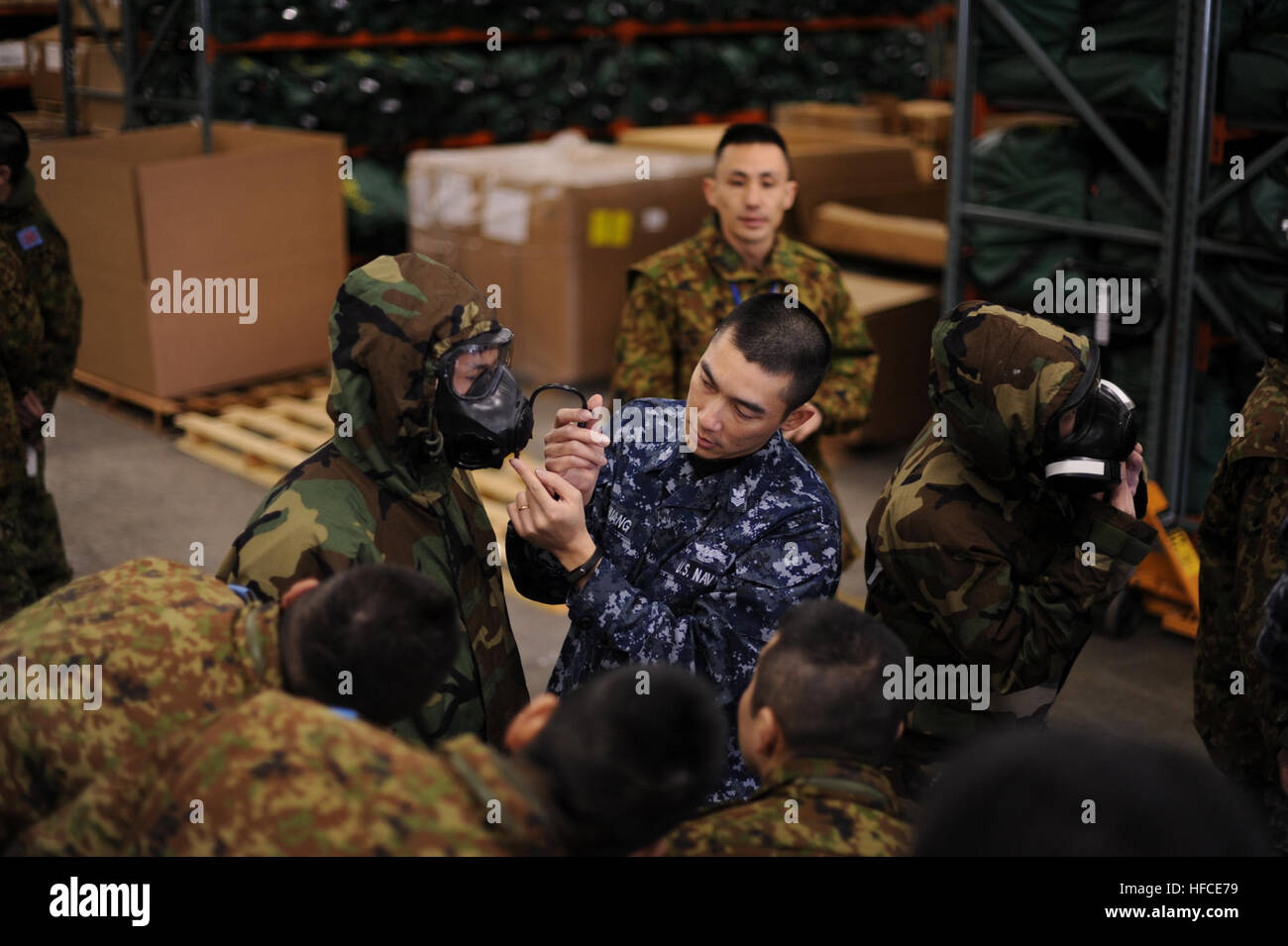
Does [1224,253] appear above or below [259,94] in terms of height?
below

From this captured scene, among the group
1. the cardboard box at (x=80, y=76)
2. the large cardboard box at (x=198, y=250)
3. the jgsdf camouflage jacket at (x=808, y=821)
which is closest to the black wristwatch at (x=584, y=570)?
the jgsdf camouflage jacket at (x=808, y=821)

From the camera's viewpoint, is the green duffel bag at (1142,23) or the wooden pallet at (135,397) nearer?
the green duffel bag at (1142,23)

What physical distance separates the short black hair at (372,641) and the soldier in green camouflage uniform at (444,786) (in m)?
0.19

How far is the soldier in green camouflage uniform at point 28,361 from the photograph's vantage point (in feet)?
13.1

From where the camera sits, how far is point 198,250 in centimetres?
672

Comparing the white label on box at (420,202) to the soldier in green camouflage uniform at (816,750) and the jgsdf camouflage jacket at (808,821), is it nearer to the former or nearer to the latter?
the soldier in green camouflage uniform at (816,750)

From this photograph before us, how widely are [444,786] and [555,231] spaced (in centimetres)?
610

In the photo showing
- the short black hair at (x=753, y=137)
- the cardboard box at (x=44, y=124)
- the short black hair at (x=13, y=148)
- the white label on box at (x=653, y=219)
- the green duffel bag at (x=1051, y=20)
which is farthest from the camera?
the cardboard box at (x=44, y=124)

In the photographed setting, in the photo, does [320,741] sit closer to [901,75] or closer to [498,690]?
[498,690]

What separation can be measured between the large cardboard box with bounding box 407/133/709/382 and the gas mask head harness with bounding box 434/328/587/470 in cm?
498

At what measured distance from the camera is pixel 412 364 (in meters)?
2.14

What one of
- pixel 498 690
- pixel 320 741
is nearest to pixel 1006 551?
pixel 498 690

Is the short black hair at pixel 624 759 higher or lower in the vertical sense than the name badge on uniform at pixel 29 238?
lower

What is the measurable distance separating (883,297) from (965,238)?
1.10 meters
